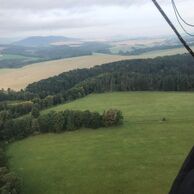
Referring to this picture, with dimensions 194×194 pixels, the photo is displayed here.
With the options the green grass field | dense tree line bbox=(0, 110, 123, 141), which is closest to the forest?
dense tree line bbox=(0, 110, 123, 141)

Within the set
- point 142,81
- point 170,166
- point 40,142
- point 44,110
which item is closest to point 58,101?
point 44,110

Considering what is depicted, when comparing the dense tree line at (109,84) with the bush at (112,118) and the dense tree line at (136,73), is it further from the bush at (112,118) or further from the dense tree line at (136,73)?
the bush at (112,118)

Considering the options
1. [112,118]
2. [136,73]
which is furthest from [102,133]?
[136,73]

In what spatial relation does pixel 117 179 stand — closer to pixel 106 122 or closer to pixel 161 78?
pixel 106 122

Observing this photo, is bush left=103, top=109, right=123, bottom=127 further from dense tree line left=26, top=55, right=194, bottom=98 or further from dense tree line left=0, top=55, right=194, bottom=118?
dense tree line left=26, top=55, right=194, bottom=98

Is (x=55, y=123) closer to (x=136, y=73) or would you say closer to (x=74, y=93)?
(x=74, y=93)
